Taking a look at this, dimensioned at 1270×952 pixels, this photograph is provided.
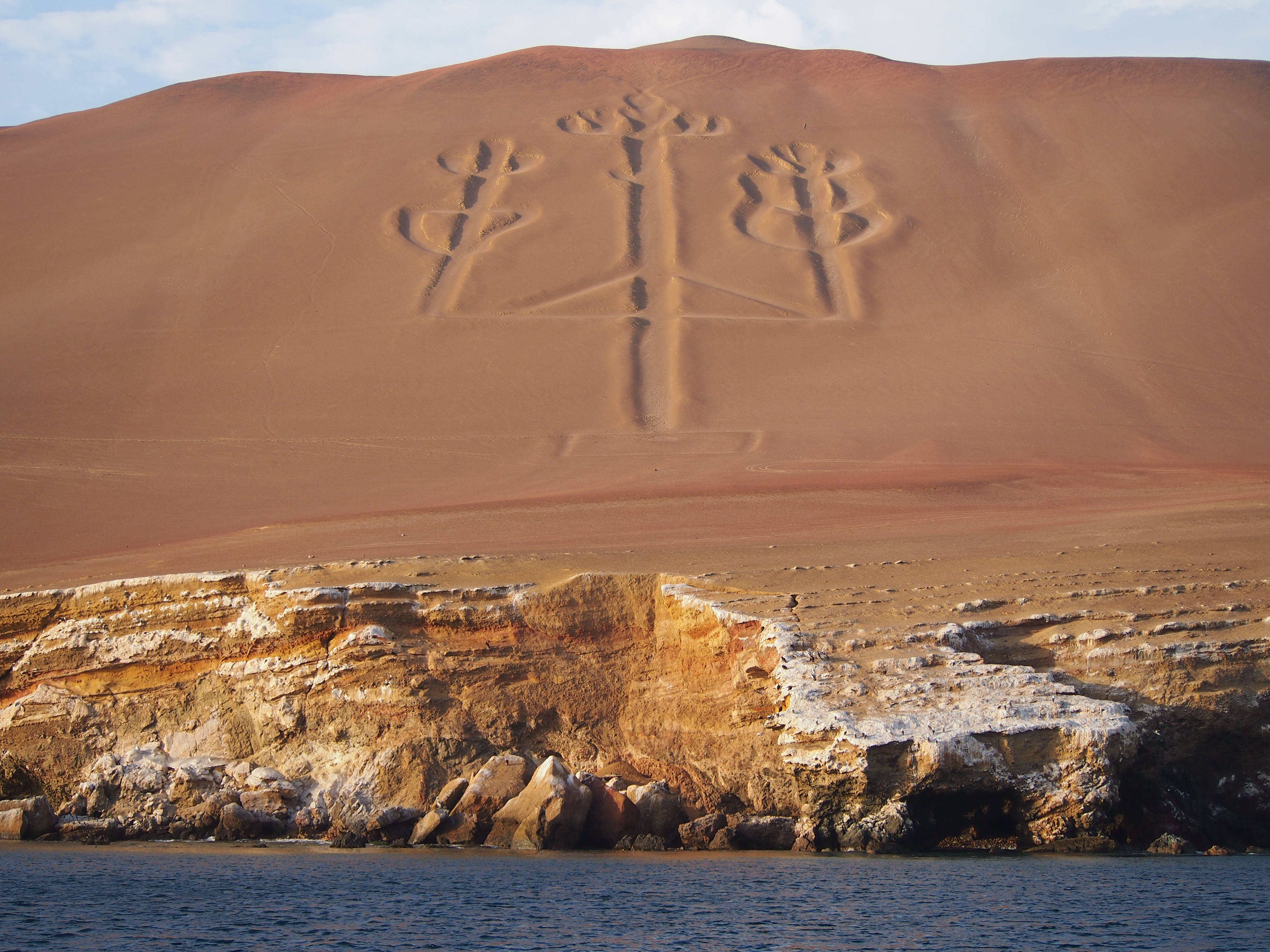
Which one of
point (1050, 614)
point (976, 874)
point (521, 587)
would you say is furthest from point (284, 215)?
point (976, 874)

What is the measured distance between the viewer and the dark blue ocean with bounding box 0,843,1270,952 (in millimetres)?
10859

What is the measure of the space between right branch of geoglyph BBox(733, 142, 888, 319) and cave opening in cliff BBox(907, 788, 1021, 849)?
26.6 metres

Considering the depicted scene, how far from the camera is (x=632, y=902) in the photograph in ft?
40.2

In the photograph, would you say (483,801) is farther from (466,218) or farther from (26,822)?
(466,218)

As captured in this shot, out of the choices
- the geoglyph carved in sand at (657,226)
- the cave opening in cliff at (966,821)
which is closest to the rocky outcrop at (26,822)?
the cave opening in cliff at (966,821)

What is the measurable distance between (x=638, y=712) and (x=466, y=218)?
2983cm

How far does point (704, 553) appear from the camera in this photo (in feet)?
67.9

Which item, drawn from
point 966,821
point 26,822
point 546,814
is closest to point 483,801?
point 546,814

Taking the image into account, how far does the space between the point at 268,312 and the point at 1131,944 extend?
1332 inches

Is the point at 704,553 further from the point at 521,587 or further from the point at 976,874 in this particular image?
the point at 976,874

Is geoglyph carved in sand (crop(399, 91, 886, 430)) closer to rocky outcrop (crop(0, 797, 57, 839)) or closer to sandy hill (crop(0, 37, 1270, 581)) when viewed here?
sandy hill (crop(0, 37, 1270, 581))

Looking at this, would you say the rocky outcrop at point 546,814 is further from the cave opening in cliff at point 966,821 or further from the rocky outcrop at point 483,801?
the cave opening in cliff at point 966,821

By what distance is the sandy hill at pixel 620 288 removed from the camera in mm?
31156

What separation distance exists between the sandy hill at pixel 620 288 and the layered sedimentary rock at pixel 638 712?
22.7ft
